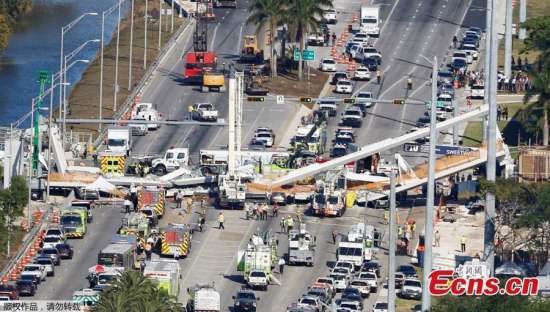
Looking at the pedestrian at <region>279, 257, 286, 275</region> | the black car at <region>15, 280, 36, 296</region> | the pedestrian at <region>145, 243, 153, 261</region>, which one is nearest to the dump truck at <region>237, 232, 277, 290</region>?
the pedestrian at <region>279, 257, 286, 275</region>

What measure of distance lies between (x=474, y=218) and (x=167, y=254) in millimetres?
27520

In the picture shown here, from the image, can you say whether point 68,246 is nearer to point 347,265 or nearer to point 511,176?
point 347,265

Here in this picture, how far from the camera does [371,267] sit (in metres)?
164

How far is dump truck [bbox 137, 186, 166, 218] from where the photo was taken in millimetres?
179375

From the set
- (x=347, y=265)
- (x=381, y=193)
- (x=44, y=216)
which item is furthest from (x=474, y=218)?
(x=44, y=216)

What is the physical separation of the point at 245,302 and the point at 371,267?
14183mm

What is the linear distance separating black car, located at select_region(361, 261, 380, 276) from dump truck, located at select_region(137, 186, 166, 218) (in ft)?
68.4

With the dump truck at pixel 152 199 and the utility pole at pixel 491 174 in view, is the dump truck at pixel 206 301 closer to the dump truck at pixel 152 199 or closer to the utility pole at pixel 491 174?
the utility pole at pixel 491 174

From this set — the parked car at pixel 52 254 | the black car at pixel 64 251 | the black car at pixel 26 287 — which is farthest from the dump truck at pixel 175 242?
the black car at pixel 26 287

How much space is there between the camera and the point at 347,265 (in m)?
164

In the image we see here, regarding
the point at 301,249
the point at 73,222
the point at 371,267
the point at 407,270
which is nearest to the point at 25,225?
the point at 73,222

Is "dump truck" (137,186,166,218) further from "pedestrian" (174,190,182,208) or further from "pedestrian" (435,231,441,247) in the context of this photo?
"pedestrian" (435,231,441,247)

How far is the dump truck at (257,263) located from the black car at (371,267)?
20.9 feet

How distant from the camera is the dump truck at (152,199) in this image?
589 feet
